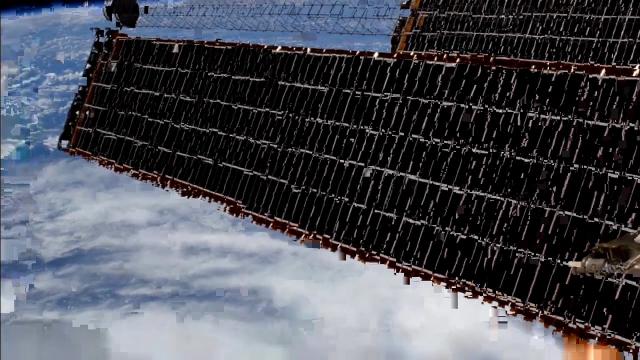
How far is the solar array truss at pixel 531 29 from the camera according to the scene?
65750 mm

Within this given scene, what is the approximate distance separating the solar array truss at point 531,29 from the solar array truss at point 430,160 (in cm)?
2950

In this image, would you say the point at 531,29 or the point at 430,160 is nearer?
the point at 430,160

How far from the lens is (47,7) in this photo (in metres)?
101

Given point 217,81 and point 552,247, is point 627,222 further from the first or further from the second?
point 217,81

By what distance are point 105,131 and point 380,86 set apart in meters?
38.4

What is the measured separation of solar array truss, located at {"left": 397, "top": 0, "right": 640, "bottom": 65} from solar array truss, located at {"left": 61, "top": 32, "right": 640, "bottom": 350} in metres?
29.5

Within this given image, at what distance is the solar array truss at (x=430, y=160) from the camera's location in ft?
112

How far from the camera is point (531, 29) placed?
72.9 metres

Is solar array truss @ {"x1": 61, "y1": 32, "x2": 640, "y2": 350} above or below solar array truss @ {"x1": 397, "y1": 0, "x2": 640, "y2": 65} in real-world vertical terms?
below

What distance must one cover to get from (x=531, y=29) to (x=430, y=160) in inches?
1469

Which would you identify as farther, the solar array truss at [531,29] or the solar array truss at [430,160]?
the solar array truss at [531,29]

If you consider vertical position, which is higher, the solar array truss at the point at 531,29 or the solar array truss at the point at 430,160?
the solar array truss at the point at 531,29

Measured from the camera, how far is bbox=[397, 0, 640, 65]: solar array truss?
65.8m

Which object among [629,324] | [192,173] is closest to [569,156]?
[629,324]
